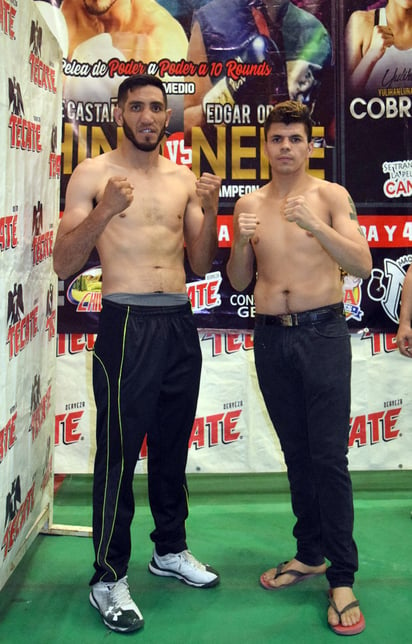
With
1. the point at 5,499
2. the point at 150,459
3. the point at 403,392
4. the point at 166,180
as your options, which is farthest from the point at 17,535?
the point at 403,392

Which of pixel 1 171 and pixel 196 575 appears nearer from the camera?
pixel 1 171

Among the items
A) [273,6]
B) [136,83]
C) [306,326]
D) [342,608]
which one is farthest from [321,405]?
[273,6]

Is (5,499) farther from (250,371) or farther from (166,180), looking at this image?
(250,371)

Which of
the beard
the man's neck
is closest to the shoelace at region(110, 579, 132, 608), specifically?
the beard

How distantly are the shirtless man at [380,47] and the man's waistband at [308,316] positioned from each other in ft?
5.84

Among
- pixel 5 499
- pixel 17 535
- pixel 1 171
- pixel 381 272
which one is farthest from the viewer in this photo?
pixel 381 272

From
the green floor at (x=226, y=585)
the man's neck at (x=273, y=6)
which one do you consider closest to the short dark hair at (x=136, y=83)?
the man's neck at (x=273, y=6)

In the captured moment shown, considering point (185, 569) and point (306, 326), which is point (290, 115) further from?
point (185, 569)

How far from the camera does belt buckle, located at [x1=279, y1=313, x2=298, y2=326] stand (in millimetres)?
2420

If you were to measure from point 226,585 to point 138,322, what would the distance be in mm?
1153

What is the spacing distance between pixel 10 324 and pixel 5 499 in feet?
2.06

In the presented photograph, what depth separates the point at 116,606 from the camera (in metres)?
2.37

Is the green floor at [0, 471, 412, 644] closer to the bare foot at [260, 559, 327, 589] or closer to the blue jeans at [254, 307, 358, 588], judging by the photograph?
the bare foot at [260, 559, 327, 589]

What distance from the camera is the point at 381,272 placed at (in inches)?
146
